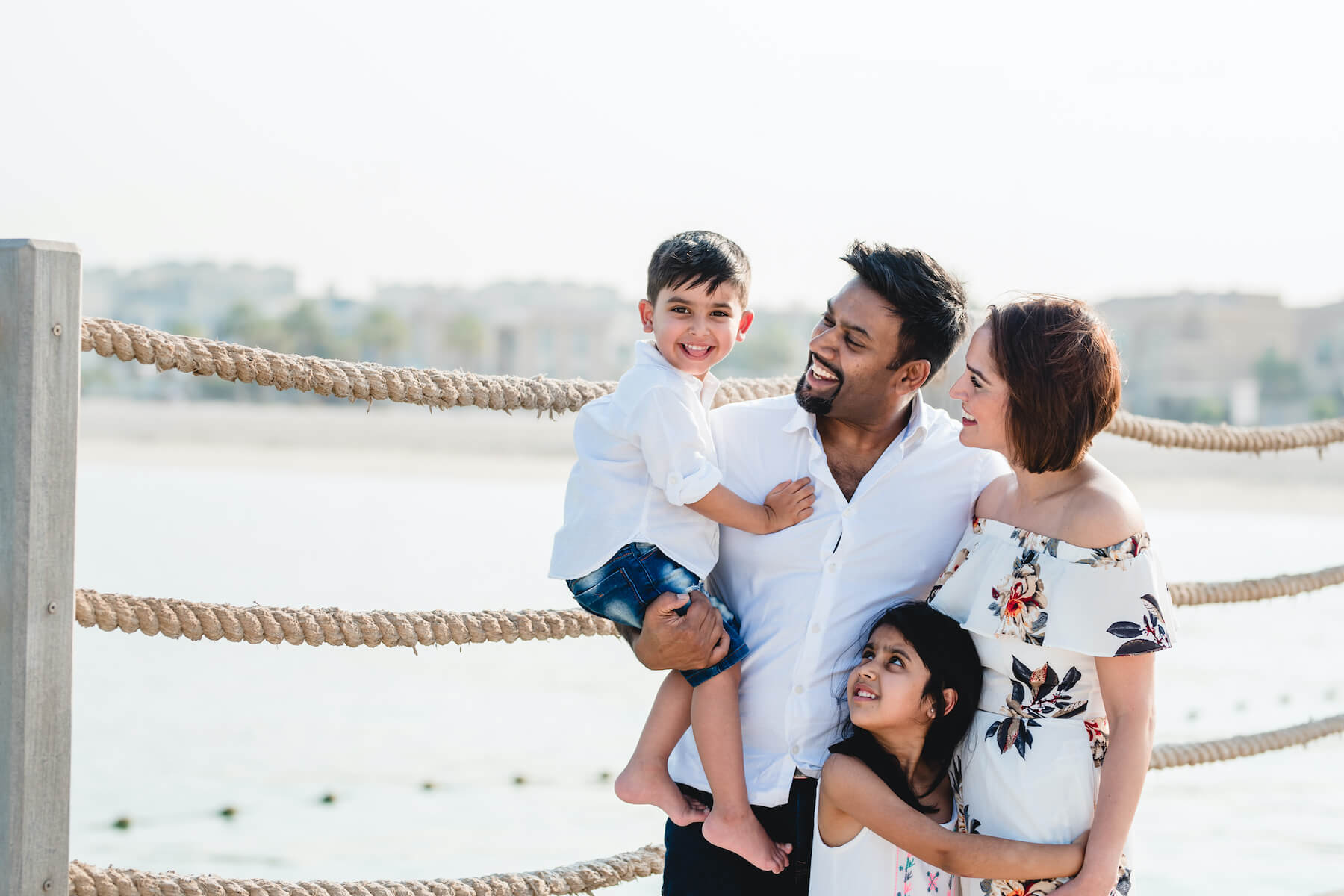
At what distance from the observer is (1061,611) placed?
6.10 feet

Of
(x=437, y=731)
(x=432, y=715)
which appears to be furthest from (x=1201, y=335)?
(x=437, y=731)

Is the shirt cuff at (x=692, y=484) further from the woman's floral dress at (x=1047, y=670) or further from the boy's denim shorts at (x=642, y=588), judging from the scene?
the woman's floral dress at (x=1047, y=670)

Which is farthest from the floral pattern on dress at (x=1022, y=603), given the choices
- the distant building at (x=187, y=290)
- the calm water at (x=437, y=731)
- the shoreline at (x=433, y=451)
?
the distant building at (x=187, y=290)

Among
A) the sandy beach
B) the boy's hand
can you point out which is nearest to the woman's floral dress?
the boy's hand

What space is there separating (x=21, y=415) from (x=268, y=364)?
0.41 m

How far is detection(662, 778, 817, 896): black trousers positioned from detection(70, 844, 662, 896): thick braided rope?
275 mm

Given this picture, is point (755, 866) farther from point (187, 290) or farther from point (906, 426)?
point (187, 290)

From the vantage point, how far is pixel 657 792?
7.17 ft

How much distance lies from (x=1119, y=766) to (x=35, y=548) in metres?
1.65

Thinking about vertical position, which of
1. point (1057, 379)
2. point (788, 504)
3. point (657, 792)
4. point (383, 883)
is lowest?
point (383, 883)

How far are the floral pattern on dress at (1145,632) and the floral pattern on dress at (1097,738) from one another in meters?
0.14

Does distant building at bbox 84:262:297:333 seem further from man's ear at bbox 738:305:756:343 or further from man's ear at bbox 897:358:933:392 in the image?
man's ear at bbox 897:358:933:392

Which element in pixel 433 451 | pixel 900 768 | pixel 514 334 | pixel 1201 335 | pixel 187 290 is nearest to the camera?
pixel 900 768

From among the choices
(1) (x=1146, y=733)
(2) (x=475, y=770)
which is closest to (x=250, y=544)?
(2) (x=475, y=770)
